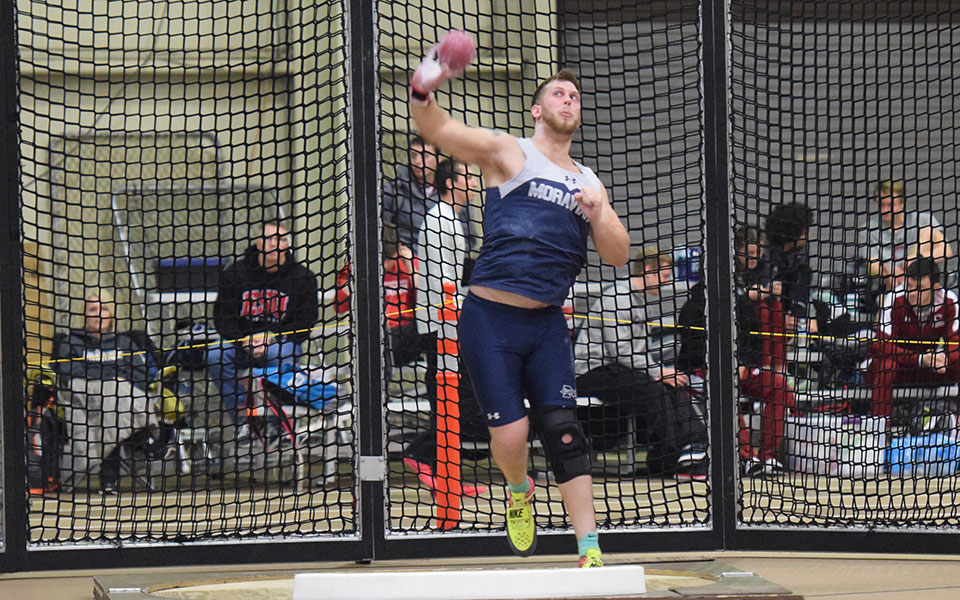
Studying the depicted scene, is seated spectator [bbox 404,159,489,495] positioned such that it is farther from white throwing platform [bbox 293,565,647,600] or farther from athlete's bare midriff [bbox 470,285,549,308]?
white throwing platform [bbox 293,565,647,600]

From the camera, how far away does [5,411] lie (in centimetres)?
526

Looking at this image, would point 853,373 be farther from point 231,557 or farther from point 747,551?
point 231,557

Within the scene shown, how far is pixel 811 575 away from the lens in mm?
5090

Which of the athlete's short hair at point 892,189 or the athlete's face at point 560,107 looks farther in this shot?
the athlete's short hair at point 892,189

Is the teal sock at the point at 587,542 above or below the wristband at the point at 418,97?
below

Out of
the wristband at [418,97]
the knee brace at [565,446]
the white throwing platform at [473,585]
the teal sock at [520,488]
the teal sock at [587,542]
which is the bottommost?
the white throwing platform at [473,585]

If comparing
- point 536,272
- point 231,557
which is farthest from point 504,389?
point 231,557

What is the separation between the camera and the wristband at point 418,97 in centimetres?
406

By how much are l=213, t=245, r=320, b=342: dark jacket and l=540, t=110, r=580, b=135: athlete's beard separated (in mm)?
1861

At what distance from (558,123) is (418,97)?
0.58 metres

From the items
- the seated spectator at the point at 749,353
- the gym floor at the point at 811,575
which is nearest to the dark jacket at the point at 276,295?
the gym floor at the point at 811,575

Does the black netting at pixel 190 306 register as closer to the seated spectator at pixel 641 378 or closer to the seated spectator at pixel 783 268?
the seated spectator at pixel 641 378

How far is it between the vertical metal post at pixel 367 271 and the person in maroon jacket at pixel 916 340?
265 cm

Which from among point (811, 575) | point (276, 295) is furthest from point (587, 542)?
point (276, 295)
